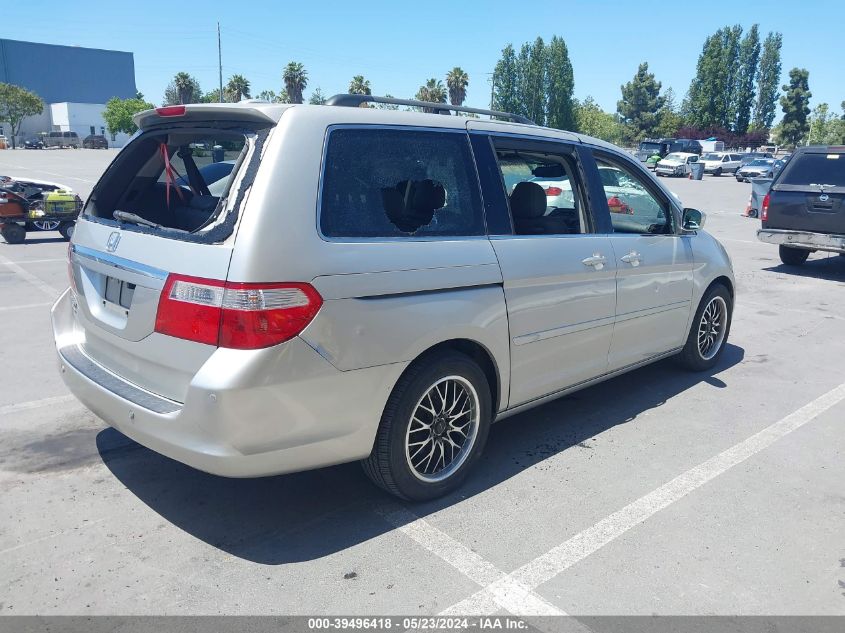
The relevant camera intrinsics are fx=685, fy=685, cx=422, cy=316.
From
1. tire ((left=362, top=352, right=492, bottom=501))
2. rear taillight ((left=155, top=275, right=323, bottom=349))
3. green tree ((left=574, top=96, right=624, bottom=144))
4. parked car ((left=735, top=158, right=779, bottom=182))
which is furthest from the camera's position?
green tree ((left=574, top=96, right=624, bottom=144))

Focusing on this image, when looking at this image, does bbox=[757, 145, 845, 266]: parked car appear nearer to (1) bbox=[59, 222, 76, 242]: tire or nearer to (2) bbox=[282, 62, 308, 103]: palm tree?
(1) bbox=[59, 222, 76, 242]: tire

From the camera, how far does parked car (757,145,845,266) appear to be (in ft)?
33.3

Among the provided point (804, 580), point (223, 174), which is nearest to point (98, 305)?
point (223, 174)

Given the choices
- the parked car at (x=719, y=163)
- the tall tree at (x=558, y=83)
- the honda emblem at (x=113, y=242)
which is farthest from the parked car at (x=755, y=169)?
the tall tree at (x=558, y=83)

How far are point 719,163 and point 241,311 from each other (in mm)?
50615

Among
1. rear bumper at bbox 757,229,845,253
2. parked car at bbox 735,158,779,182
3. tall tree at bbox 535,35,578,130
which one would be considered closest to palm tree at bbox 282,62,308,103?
tall tree at bbox 535,35,578,130

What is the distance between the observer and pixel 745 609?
9.16 feet

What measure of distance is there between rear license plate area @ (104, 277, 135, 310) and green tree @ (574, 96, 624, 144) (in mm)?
100163

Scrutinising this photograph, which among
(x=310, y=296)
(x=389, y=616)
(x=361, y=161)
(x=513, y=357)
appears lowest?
(x=389, y=616)

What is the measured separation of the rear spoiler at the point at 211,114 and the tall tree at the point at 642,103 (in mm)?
100349

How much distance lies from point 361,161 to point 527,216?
127cm

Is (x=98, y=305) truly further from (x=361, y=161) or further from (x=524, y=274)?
(x=524, y=274)

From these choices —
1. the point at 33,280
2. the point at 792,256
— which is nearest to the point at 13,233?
the point at 33,280

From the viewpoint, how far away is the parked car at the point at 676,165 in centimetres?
4222
